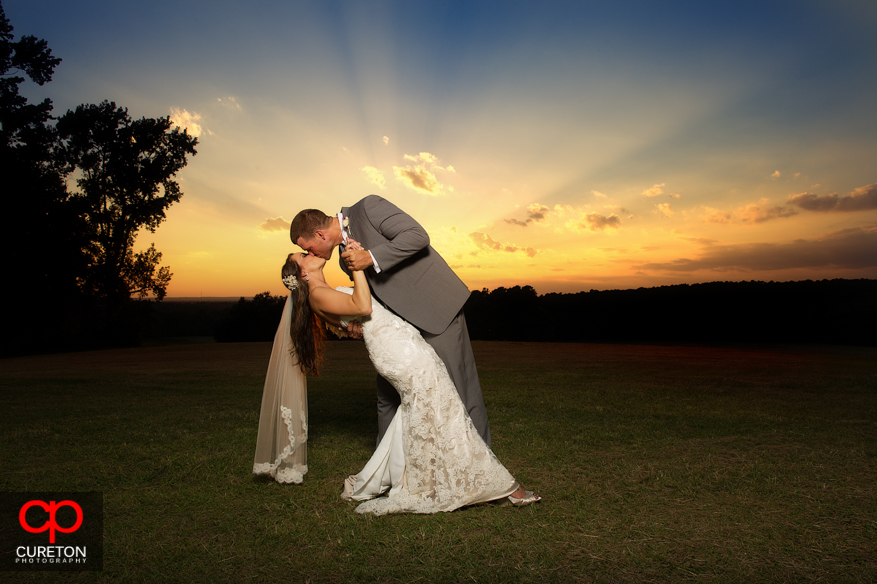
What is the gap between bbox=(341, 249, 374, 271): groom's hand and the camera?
3.33 meters

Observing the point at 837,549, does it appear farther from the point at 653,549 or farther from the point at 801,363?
the point at 801,363

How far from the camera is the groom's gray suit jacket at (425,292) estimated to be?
144 inches

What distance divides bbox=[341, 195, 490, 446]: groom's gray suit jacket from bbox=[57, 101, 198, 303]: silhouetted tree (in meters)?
24.8

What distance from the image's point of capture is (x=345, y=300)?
357cm

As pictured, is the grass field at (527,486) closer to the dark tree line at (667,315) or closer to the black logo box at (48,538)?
the black logo box at (48,538)

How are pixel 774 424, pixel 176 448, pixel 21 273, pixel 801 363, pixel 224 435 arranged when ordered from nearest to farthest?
pixel 176 448 → pixel 224 435 → pixel 774 424 → pixel 801 363 → pixel 21 273

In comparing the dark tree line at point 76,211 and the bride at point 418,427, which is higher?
the dark tree line at point 76,211

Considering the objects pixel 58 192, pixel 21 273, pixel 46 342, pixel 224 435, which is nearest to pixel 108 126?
pixel 58 192

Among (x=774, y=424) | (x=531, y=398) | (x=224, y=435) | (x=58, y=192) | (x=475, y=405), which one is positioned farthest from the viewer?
(x=58, y=192)

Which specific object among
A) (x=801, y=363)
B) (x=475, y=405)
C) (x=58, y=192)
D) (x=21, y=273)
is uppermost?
(x=58, y=192)

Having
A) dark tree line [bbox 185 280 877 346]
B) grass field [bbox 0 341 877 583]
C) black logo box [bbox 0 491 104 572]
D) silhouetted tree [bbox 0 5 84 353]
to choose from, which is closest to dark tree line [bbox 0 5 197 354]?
silhouetted tree [bbox 0 5 84 353]

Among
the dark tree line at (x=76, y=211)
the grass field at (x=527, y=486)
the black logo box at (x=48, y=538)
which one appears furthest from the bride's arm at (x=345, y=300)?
the dark tree line at (x=76, y=211)

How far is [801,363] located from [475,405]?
49.1 ft

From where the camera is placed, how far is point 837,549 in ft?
9.86
